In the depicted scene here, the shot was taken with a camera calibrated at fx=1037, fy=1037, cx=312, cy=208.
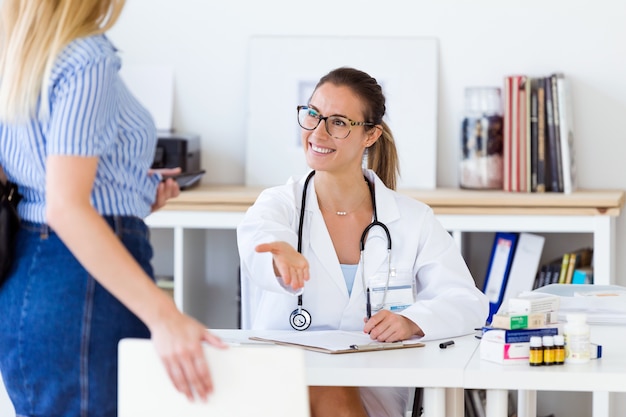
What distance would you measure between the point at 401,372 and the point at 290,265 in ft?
1.00

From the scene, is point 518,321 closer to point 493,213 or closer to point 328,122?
point 328,122

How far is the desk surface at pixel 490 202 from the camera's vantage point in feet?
10.7

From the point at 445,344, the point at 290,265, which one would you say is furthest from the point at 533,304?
the point at 290,265

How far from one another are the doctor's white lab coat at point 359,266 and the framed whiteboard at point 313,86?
1.07 m

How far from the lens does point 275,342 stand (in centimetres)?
206

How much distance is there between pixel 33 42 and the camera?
1417 millimetres

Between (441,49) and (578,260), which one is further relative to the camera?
(441,49)

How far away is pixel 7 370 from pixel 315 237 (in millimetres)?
1100

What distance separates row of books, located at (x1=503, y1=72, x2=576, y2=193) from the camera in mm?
3404

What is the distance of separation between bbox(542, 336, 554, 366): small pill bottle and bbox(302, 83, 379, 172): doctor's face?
2.73ft

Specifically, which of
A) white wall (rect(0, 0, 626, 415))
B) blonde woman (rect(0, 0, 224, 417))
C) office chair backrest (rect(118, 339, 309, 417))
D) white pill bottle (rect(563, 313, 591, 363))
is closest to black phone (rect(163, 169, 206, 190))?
white wall (rect(0, 0, 626, 415))

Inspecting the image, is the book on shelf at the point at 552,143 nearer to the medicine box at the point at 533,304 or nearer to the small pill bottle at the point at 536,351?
the medicine box at the point at 533,304

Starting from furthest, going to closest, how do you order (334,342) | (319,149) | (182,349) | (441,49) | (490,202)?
(441,49), (490,202), (319,149), (334,342), (182,349)

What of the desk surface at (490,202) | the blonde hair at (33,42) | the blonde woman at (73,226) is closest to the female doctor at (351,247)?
the desk surface at (490,202)
